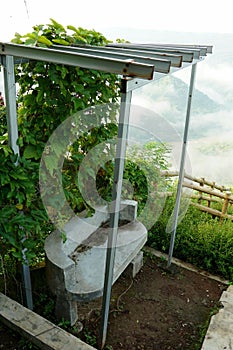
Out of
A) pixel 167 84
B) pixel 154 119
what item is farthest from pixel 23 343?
pixel 167 84

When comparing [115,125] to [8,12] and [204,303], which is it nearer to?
[8,12]

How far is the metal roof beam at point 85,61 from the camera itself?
1262mm

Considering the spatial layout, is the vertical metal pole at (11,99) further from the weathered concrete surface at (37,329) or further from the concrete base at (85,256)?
the weathered concrete surface at (37,329)

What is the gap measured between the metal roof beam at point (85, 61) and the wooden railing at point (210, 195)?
7.16 ft

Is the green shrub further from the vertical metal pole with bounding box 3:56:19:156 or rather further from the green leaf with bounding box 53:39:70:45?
the green leaf with bounding box 53:39:70:45

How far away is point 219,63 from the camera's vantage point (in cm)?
359

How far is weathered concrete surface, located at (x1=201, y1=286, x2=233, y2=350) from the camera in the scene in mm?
2059

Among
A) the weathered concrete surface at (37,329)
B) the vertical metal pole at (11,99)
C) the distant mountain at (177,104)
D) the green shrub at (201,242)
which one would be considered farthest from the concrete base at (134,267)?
the vertical metal pole at (11,99)

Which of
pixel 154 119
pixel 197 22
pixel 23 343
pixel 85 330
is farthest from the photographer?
pixel 197 22

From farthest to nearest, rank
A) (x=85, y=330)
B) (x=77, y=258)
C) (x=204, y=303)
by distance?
1. (x=204, y=303)
2. (x=77, y=258)
3. (x=85, y=330)

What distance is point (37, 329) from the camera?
188 centimetres

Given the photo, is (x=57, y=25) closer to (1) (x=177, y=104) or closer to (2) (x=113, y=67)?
(2) (x=113, y=67)

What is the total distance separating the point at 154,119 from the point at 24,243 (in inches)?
58.3

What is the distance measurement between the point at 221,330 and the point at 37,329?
1.16 meters
